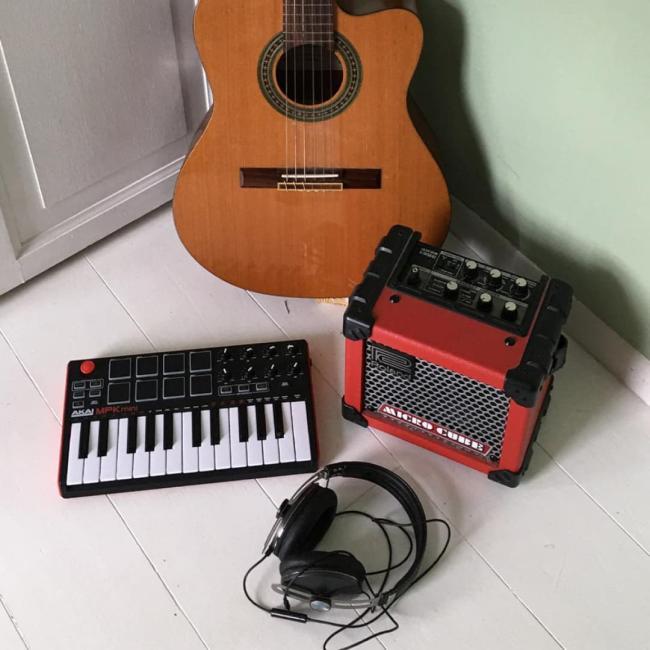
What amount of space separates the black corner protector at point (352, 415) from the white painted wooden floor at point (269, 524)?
0.06ft

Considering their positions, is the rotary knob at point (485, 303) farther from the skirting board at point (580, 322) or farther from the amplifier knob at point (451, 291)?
the skirting board at point (580, 322)

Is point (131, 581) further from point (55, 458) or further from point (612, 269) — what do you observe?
point (612, 269)

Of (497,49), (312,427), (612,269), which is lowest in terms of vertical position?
(312,427)

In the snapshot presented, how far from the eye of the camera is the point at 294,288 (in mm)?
1852

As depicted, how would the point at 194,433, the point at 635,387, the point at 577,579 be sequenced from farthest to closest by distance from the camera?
the point at 635,387
the point at 194,433
the point at 577,579

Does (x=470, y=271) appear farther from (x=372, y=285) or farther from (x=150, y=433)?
(x=150, y=433)

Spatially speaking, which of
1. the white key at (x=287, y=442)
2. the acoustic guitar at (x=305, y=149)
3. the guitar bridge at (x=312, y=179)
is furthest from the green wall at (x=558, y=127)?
the white key at (x=287, y=442)

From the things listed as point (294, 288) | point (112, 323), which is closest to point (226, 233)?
point (294, 288)

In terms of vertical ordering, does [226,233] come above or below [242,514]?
above

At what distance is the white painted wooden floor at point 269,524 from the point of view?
1.47 meters

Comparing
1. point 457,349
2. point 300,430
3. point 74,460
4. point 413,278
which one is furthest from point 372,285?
point 74,460

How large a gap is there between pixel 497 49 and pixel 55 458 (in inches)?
42.9

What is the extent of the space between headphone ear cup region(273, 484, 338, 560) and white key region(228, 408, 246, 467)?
0.18 metres

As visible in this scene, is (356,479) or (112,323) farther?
(112,323)
